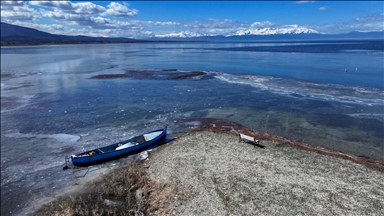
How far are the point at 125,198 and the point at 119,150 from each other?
17.6ft

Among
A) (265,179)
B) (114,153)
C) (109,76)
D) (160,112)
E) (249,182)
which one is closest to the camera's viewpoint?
(249,182)

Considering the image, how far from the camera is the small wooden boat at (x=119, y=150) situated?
18.5m

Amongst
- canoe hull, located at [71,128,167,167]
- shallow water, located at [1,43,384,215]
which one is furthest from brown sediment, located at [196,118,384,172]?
canoe hull, located at [71,128,167,167]

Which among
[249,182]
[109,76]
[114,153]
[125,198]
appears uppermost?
[109,76]

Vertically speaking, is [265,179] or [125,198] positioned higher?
[265,179]

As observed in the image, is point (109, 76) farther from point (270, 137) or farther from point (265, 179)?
point (265, 179)

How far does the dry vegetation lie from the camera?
13148 mm

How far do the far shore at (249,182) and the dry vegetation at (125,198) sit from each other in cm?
5

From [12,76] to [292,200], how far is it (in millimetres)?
61113

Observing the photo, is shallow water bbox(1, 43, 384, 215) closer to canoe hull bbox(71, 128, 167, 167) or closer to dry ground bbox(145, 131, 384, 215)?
canoe hull bbox(71, 128, 167, 167)

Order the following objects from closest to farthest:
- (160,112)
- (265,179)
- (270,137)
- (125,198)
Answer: (125,198) < (265,179) < (270,137) < (160,112)

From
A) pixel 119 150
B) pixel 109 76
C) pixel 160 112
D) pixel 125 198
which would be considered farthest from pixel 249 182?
pixel 109 76

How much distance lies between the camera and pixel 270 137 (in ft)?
71.1

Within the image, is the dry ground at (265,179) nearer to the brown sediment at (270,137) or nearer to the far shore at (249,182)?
the far shore at (249,182)
